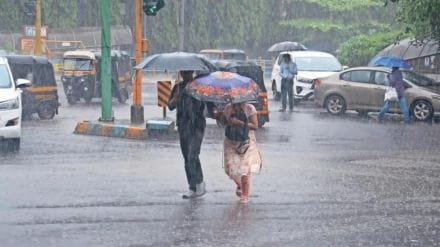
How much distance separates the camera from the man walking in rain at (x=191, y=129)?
10.3m

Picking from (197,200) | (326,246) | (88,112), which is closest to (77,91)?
(88,112)

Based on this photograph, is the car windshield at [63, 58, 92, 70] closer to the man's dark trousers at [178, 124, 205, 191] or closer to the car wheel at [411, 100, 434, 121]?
the car wheel at [411, 100, 434, 121]

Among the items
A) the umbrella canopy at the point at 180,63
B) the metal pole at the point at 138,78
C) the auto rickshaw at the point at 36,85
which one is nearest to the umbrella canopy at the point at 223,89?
the umbrella canopy at the point at 180,63

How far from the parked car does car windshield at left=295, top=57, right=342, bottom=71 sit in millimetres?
2375

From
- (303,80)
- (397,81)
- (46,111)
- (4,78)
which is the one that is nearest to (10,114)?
(4,78)

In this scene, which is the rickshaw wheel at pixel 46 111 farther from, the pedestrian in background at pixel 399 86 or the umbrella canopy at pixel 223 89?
the umbrella canopy at pixel 223 89

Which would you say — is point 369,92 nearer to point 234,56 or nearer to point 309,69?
point 309,69

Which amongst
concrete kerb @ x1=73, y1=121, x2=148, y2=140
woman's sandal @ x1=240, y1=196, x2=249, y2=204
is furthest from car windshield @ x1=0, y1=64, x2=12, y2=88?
woman's sandal @ x1=240, y1=196, x2=249, y2=204

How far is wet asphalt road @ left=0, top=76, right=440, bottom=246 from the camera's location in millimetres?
8305

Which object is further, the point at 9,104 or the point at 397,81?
the point at 397,81

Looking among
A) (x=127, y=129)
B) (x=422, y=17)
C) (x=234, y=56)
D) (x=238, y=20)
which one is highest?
(x=422, y=17)

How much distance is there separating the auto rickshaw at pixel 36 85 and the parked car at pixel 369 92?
7475 millimetres

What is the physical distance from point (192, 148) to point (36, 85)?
1373cm

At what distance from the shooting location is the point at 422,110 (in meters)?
22.5
